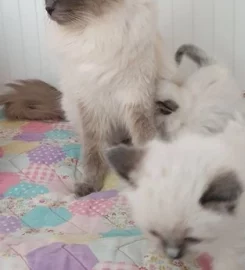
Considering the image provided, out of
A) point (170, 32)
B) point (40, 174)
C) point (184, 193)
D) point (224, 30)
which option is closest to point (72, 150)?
point (40, 174)

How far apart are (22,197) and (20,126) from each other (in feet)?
1.99

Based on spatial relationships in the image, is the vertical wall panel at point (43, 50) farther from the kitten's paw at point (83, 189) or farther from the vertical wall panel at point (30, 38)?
the kitten's paw at point (83, 189)

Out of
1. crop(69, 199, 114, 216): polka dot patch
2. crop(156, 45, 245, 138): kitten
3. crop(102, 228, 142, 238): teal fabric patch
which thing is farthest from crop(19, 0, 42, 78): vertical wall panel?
crop(102, 228, 142, 238): teal fabric patch

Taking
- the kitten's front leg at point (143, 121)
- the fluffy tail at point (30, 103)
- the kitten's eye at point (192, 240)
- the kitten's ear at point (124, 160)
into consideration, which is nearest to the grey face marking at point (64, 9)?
the kitten's front leg at point (143, 121)

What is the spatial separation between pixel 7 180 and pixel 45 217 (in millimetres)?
256

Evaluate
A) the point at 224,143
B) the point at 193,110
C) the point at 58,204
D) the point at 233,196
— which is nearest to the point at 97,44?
the point at 193,110

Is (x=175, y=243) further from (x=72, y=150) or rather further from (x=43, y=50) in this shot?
(x=43, y=50)

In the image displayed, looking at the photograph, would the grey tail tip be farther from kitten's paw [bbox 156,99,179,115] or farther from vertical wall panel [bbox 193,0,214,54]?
vertical wall panel [bbox 193,0,214,54]

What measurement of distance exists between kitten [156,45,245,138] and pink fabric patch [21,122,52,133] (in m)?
0.54

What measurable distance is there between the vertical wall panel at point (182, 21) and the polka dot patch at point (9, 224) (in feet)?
3.95

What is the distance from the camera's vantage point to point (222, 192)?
3.32ft

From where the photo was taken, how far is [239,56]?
7.67ft

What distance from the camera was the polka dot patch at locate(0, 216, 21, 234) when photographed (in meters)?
1.44

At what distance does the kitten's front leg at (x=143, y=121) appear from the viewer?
1.78 m
